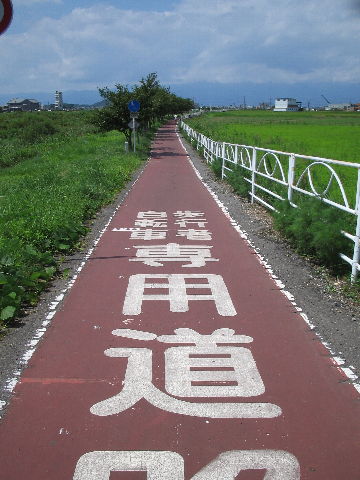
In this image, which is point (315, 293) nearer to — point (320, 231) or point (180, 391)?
point (320, 231)

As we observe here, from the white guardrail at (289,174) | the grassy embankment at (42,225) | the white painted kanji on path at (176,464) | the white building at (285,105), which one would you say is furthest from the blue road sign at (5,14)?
the white building at (285,105)

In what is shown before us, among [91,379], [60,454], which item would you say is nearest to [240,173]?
[91,379]

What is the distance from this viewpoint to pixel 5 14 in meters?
4.10

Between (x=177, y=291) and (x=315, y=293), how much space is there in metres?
1.65

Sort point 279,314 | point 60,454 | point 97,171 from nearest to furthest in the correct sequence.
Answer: point 60,454 < point 279,314 < point 97,171

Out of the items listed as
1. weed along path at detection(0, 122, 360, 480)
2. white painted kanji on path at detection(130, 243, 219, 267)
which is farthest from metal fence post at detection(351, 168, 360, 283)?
white painted kanji on path at detection(130, 243, 219, 267)

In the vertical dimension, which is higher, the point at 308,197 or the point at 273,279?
the point at 308,197

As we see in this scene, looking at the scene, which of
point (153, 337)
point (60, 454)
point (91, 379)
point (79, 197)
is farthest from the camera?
point (79, 197)

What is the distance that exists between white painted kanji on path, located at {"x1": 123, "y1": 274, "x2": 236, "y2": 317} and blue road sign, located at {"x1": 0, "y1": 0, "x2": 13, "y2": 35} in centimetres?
293

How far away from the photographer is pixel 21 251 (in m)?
6.43

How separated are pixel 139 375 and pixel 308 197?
4722 millimetres

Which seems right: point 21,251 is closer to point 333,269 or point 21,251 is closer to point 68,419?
point 68,419

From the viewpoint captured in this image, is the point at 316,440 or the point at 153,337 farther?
the point at 153,337

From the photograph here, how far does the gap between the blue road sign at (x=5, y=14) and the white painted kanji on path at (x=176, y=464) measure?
3.49 m
